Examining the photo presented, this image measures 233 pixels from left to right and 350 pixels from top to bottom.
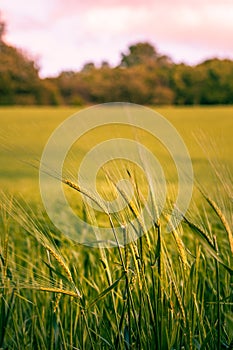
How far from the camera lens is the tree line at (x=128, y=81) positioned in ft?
90.2

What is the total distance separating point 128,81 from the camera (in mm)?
28000

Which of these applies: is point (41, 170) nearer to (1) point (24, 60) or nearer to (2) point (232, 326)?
(2) point (232, 326)

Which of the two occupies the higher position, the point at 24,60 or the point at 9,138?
the point at 24,60

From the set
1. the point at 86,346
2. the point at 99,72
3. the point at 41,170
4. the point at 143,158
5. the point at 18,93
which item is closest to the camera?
the point at 41,170

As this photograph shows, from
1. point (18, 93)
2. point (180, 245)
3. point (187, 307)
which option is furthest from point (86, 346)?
point (18, 93)

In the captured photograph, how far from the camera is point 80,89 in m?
29.6

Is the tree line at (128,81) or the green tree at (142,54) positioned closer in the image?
the green tree at (142,54)

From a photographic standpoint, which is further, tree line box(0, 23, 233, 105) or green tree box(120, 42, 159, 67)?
tree line box(0, 23, 233, 105)

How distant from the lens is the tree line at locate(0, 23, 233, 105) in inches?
1082

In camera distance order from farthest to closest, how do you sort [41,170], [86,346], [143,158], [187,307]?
[86,346], [187,307], [143,158], [41,170]

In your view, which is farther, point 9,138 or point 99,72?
point 99,72

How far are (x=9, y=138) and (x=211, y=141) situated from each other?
33 centimetres

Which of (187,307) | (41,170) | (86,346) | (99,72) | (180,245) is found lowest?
(86,346)

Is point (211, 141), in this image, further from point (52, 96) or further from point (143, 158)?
point (52, 96)
